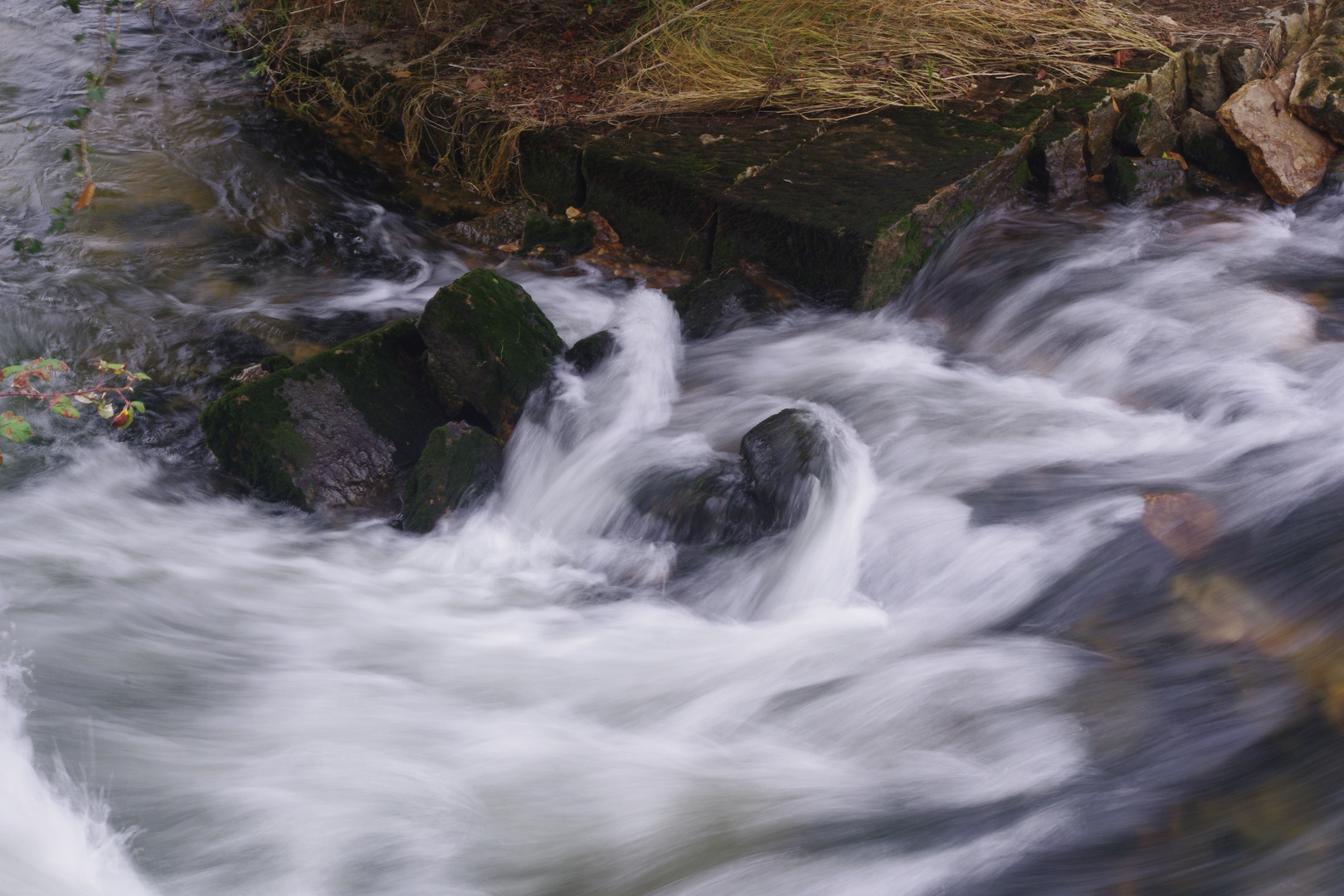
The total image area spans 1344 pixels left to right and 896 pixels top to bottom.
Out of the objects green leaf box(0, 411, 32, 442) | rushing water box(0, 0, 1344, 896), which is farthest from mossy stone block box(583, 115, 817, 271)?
green leaf box(0, 411, 32, 442)

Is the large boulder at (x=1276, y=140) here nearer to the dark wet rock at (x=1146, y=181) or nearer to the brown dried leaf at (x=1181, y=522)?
the dark wet rock at (x=1146, y=181)

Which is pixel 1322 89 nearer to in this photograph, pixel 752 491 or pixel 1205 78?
pixel 1205 78

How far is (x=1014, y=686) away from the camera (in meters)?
2.47

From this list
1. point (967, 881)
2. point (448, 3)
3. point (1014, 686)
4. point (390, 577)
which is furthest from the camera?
point (448, 3)

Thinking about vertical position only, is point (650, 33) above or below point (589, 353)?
above

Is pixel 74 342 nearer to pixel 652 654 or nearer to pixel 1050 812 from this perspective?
pixel 652 654

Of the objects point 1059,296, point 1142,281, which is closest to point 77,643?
point 1059,296

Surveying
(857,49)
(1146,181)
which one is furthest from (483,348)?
(1146,181)

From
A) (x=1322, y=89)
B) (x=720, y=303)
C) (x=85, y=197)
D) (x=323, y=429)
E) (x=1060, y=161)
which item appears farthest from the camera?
(x=1322, y=89)

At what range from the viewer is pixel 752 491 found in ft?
10.2

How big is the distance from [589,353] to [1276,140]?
346cm

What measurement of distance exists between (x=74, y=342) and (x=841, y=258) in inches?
124

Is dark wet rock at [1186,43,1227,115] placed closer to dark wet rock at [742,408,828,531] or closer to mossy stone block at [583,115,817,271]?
mossy stone block at [583,115,817,271]

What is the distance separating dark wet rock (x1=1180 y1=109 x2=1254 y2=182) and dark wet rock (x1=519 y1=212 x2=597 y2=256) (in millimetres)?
2966
